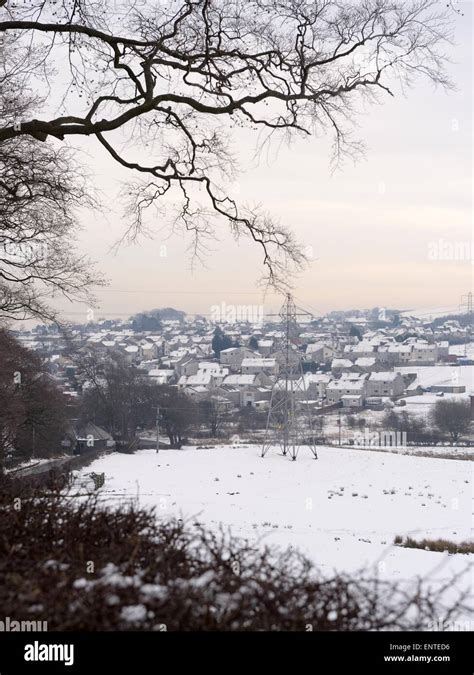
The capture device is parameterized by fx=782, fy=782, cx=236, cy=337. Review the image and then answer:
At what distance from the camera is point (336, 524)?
54.5 ft

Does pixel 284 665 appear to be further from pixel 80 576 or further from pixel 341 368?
pixel 341 368

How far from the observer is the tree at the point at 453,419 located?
198ft

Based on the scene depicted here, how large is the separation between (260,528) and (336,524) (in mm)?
2994

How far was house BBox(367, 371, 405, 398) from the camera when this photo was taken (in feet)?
299

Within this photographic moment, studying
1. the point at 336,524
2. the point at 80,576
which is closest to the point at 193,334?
the point at 336,524

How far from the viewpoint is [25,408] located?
2662cm

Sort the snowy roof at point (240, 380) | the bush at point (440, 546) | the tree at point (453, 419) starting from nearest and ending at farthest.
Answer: the bush at point (440, 546) < the tree at point (453, 419) < the snowy roof at point (240, 380)

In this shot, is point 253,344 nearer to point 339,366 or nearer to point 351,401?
point 339,366

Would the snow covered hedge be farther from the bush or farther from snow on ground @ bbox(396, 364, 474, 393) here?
snow on ground @ bbox(396, 364, 474, 393)

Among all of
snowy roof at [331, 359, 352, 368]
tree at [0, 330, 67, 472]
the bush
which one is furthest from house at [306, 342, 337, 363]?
the bush

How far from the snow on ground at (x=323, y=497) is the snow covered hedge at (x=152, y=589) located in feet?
2.23

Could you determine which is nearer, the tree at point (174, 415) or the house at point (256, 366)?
the tree at point (174, 415)

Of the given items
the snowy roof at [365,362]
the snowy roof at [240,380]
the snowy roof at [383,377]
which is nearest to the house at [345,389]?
the snowy roof at [383,377]

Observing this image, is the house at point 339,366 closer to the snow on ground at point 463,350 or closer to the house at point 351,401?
the house at point 351,401
